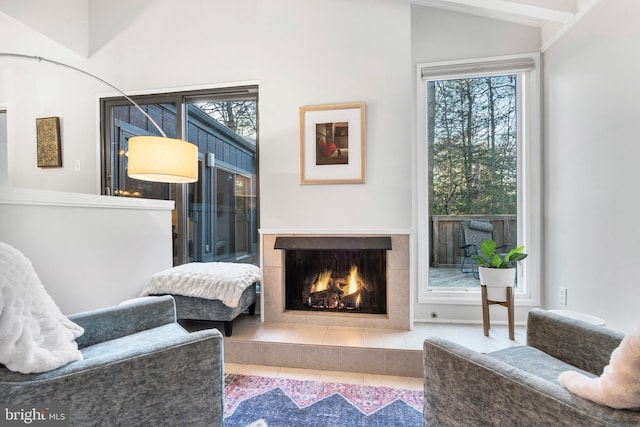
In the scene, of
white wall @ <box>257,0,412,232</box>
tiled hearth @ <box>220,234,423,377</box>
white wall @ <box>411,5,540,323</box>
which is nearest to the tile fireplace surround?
tiled hearth @ <box>220,234,423,377</box>

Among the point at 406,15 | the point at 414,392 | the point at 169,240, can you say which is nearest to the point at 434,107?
the point at 406,15

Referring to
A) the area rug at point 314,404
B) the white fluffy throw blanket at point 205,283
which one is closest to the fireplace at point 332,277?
the white fluffy throw blanket at point 205,283

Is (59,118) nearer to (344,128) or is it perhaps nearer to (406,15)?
(344,128)

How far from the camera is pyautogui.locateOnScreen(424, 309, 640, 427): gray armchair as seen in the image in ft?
2.30

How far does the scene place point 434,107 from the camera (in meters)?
2.49

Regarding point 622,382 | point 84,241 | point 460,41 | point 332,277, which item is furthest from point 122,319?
point 460,41

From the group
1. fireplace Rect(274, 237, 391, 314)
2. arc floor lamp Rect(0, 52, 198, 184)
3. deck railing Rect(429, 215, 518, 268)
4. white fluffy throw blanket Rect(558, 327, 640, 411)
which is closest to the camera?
white fluffy throw blanket Rect(558, 327, 640, 411)

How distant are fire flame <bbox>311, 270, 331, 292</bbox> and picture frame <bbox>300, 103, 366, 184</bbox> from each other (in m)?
0.78

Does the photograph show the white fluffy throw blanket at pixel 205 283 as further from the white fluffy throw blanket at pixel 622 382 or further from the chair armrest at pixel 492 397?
the white fluffy throw blanket at pixel 622 382

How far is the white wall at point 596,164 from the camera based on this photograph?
59.6 inches

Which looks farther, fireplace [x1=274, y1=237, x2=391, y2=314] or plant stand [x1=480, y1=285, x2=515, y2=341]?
fireplace [x1=274, y1=237, x2=391, y2=314]

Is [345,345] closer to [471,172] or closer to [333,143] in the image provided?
[333,143]

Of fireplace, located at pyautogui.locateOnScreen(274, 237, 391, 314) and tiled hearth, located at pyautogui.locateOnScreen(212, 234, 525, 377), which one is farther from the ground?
fireplace, located at pyautogui.locateOnScreen(274, 237, 391, 314)

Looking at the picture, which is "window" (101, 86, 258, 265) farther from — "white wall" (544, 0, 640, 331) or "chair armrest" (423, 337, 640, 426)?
"white wall" (544, 0, 640, 331)
